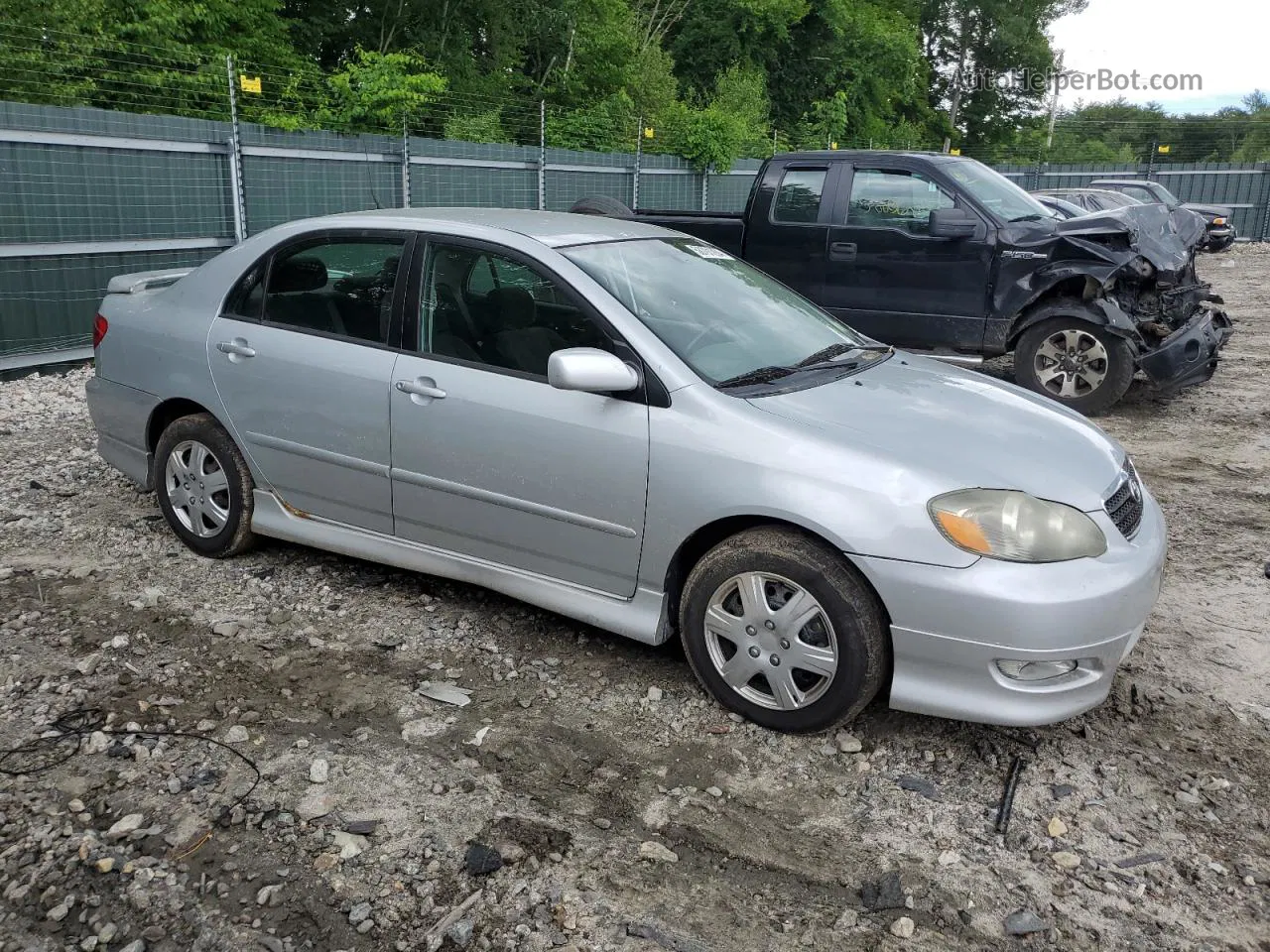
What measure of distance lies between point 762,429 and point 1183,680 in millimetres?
1937

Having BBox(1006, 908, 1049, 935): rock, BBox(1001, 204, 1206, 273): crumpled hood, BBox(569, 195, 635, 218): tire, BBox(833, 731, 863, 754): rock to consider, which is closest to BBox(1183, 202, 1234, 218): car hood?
BBox(1001, 204, 1206, 273): crumpled hood

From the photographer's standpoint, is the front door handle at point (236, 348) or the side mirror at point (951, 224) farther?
the side mirror at point (951, 224)

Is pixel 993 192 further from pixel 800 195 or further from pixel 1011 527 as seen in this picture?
pixel 1011 527

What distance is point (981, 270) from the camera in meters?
8.46

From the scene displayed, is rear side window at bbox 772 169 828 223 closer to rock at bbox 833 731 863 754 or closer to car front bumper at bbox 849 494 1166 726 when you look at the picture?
car front bumper at bbox 849 494 1166 726

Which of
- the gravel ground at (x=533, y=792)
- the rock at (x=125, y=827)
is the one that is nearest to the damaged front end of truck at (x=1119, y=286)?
the gravel ground at (x=533, y=792)

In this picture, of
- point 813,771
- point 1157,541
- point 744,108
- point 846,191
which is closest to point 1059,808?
point 813,771

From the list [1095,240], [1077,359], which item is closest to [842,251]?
[1095,240]

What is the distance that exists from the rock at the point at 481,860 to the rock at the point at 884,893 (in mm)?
965

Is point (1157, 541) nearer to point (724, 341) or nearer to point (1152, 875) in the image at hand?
point (1152, 875)

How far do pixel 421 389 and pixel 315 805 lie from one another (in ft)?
5.26

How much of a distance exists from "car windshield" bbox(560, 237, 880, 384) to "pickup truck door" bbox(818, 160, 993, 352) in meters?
4.13

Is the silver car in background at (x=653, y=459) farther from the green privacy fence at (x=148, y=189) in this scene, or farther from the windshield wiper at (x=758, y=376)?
the green privacy fence at (x=148, y=189)

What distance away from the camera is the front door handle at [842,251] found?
350 inches
